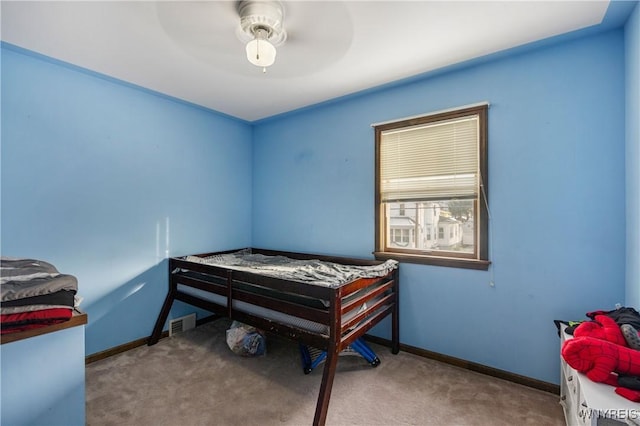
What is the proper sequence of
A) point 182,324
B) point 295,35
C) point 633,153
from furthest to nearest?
1. point 182,324
2. point 295,35
3. point 633,153

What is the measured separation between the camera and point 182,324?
2.88 metres

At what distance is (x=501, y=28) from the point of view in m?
1.74

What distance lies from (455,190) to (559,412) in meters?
1.49

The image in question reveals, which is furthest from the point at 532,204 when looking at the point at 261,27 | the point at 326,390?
the point at 261,27

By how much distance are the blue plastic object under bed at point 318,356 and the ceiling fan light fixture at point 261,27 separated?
1.95 m

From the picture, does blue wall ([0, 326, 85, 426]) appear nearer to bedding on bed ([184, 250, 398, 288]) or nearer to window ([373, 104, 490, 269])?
bedding on bed ([184, 250, 398, 288])

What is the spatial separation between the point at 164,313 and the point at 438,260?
2.45m

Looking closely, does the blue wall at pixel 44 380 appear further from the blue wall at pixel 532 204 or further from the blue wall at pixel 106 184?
the blue wall at pixel 532 204

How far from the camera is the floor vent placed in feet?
9.23

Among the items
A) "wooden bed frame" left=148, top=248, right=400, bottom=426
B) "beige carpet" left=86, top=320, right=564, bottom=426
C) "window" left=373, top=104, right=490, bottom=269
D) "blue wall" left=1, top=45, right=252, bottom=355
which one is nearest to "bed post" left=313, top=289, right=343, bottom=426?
"wooden bed frame" left=148, top=248, right=400, bottom=426

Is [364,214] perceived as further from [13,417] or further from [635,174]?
[13,417]

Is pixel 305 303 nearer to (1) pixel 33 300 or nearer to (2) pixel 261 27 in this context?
(1) pixel 33 300

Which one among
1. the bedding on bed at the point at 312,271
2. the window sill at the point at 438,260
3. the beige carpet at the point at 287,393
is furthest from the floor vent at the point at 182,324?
the window sill at the point at 438,260

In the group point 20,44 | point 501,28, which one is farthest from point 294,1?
point 20,44
